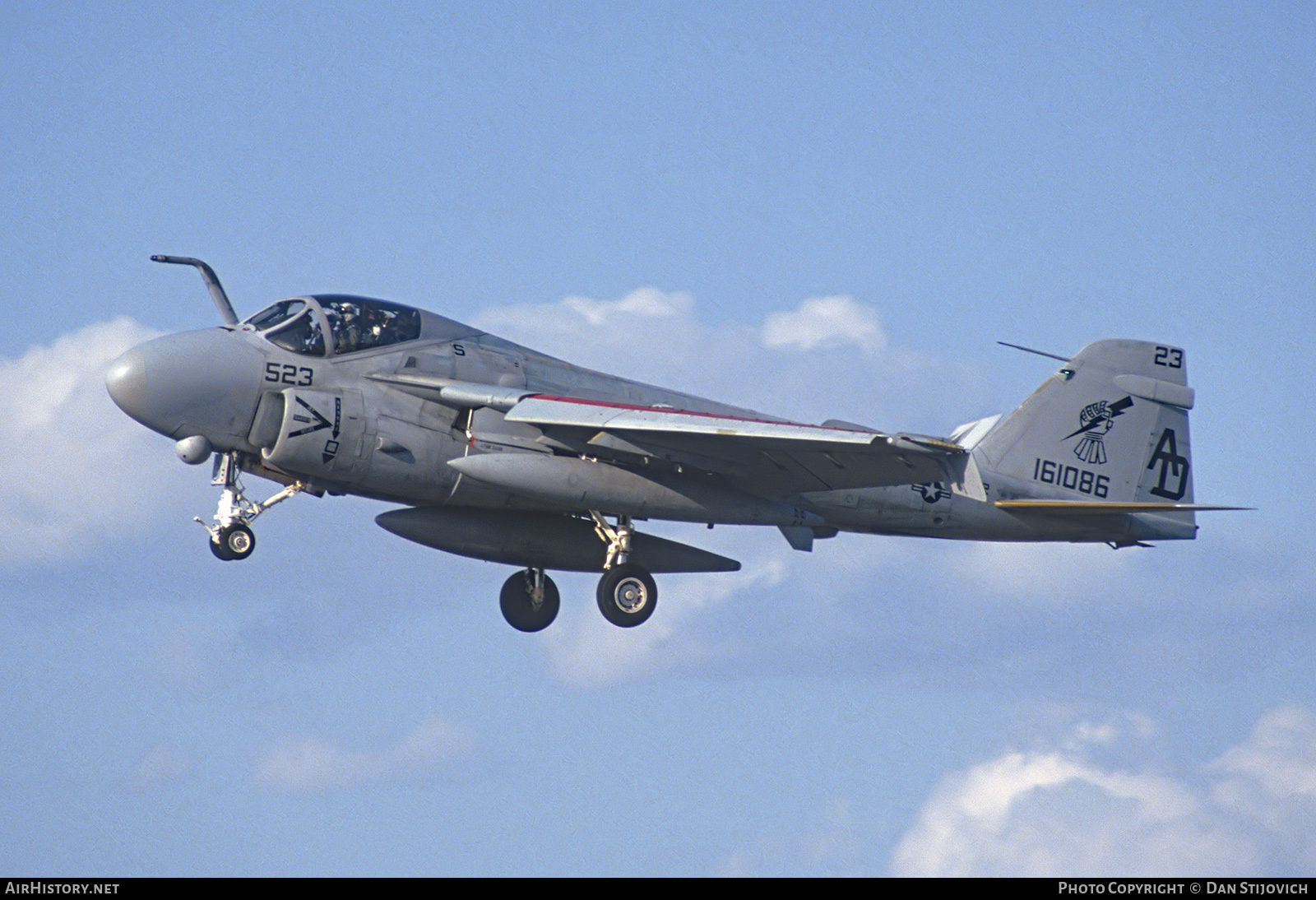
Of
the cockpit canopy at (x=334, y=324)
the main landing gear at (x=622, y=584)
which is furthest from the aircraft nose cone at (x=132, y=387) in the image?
the main landing gear at (x=622, y=584)

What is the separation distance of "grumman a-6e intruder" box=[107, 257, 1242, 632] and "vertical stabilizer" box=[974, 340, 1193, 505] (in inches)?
27.2

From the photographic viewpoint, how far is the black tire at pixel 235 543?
18.7 metres

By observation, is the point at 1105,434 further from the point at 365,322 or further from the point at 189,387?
the point at 189,387

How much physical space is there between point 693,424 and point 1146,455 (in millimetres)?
8154

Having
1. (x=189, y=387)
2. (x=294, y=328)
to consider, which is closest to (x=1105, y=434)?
(x=294, y=328)

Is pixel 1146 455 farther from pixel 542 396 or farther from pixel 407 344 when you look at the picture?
pixel 407 344

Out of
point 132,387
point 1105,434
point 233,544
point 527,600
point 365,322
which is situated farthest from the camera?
point 1105,434

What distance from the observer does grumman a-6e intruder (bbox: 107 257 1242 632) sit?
1838cm

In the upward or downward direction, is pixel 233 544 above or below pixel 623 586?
below

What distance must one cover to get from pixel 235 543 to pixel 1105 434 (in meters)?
12.3

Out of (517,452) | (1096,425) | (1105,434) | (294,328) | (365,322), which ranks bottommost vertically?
(517,452)

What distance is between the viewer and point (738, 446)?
1878cm

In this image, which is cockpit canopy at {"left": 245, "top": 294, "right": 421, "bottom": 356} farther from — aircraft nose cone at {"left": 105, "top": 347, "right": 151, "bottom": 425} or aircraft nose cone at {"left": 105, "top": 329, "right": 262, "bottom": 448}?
aircraft nose cone at {"left": 105, "top": 347, "right": 151, "bottom": 425}
